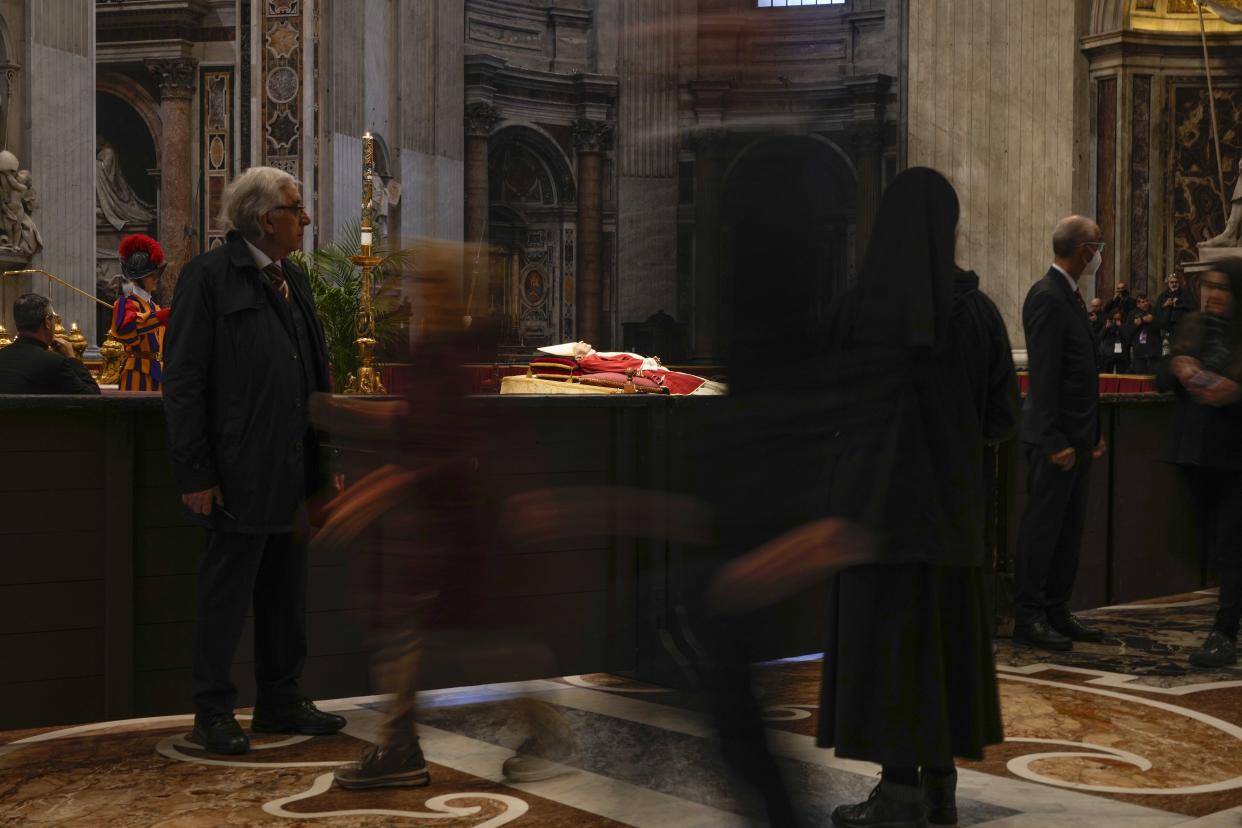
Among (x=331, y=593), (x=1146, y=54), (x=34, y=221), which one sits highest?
(x=1146, y=54)

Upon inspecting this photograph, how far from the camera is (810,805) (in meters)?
3.48

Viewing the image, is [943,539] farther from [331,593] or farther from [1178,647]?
[1178,647]

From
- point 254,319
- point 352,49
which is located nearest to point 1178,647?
point 254,319

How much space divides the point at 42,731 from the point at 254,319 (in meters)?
1.45

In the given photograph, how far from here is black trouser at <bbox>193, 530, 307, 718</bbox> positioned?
13.3 ft

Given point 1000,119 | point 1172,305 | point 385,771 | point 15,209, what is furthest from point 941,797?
point 1172,305

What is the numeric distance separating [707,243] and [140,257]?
6.88 meters

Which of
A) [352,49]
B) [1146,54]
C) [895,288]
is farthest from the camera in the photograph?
[352,49]

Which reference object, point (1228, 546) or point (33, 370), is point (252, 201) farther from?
point (1228, 546)

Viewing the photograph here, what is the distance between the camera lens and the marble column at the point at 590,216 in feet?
78.7

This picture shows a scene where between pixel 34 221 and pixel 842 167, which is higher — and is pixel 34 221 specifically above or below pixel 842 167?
above

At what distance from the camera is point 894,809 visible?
317cm

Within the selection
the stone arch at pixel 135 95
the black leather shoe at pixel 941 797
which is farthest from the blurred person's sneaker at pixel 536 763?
the stone arch at pixel 135 95

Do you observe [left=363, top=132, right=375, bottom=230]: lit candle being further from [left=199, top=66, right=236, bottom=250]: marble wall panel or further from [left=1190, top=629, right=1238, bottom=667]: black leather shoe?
[left=199, top=66, right=236, bottom=250]: marble wall panel
